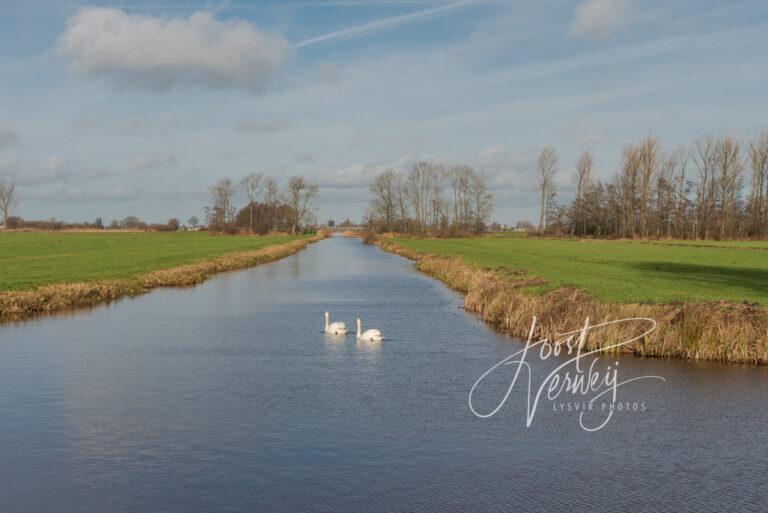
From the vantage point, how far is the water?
324 inches

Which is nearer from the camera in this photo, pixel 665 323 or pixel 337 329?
pixel 665 323

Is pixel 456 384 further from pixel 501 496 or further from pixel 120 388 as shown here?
pixel 120 388

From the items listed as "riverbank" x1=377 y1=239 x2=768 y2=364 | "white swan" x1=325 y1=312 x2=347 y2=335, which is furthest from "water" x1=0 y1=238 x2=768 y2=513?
"riverbank" x1=377 y1=239 x2=768 y2=364

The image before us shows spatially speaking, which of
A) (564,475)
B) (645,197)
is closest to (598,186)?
(645,197)

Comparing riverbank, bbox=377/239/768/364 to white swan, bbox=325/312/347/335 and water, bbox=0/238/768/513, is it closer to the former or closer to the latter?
water, bbox=0/238/768/513

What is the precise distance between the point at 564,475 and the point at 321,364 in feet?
25.6

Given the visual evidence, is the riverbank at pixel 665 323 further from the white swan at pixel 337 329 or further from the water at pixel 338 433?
the white swan at pixel 337 329

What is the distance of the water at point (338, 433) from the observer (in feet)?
27.0

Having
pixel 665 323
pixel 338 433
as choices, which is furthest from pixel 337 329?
pixel 338 433

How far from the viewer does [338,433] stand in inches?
414

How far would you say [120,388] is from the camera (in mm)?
13398

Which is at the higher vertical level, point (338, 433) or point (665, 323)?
point (665, 323)

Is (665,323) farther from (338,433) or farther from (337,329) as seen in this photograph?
(338,433)

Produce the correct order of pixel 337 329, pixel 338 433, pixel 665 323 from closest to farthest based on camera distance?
pixel 338 433 < pixel 665 323 < pixel 337 329
